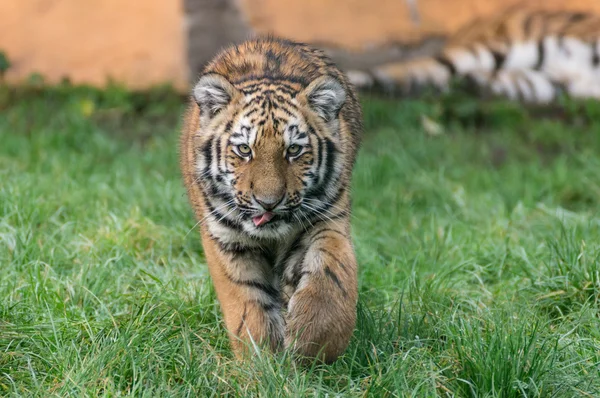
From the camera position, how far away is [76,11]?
811 centimetres

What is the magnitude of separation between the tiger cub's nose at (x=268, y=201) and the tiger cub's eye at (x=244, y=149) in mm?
191

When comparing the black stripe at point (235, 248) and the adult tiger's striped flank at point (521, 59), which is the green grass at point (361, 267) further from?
the adult tiger's striped flank at point (521, 59)

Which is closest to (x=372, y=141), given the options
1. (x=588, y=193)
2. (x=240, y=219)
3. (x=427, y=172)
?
(x=427, y=172)

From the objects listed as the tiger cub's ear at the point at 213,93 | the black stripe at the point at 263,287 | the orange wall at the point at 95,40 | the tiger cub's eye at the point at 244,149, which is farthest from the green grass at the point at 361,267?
the tiger cub's ear at the point at 213,93

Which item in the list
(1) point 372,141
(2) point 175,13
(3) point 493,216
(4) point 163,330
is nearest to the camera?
(4) point 163,330

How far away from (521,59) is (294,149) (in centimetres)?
670

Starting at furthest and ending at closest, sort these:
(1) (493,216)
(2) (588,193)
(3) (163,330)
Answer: (2) (588,193) < (1) (493,216) < (3) (163,330)

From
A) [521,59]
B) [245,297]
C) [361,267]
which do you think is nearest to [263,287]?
[245,297]

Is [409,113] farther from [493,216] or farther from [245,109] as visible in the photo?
[245,109]

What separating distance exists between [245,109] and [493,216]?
8.56 ft

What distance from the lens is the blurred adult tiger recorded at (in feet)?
11.0

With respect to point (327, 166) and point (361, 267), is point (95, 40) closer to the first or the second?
point (361, 267)

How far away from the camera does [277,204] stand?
334 cm

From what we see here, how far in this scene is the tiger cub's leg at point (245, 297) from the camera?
3.54 m
